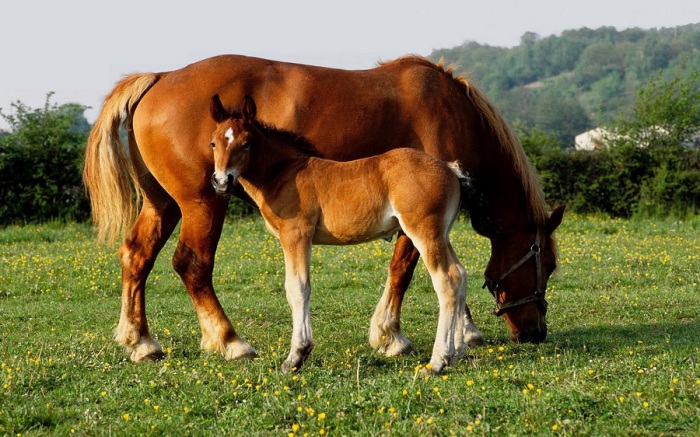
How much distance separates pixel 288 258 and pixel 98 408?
1675mm

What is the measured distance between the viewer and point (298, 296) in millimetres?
6137

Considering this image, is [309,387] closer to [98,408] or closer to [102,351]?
[98,408]

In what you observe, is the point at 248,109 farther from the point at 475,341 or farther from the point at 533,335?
the point at 533,335

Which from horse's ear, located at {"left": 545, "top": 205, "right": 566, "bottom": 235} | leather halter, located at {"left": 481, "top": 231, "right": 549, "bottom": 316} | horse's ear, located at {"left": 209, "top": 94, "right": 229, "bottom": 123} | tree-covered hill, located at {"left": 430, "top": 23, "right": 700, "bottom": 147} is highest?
horse's ear, located at {"left": 209, "top": 94, "right": 229, "bottom": 123}

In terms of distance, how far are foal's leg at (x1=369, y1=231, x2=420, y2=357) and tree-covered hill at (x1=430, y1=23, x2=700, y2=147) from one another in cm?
11118

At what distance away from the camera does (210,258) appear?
7.08m

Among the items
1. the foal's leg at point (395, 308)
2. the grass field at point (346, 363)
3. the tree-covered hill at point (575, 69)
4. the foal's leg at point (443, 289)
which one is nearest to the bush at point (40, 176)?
the grass field at point (346, 363)

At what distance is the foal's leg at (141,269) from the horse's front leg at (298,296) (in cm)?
163

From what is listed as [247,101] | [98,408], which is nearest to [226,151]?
→ [247,101]

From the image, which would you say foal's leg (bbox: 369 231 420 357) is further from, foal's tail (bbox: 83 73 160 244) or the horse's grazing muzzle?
foal's tail (bbox: 83 73 160 244)

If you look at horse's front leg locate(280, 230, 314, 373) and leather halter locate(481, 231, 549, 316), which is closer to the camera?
horse's front leg locate(280, 230, 314, 373)

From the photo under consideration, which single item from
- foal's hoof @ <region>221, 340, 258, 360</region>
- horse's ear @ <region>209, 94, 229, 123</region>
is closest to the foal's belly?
horse's ear @ <region>209, 94, 229, 123</region>

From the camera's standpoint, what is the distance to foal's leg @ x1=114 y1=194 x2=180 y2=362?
725cm

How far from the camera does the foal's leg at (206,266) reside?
6.99 meters
